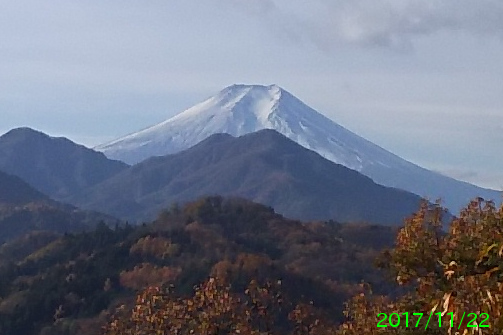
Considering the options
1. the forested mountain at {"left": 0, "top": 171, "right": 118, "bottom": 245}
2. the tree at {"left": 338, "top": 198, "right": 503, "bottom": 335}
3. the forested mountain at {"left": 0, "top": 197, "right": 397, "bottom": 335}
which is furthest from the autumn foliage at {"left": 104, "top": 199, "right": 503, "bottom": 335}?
the forested mountain at {"left": 0, "top": 171, "right": 118, "bottom": 245}

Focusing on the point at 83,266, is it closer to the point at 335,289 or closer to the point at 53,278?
the point at 53,278

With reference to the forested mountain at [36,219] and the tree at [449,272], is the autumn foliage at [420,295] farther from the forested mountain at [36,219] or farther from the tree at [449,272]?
the forested mountain at [36,219]

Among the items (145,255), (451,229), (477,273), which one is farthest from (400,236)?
(145,255)
